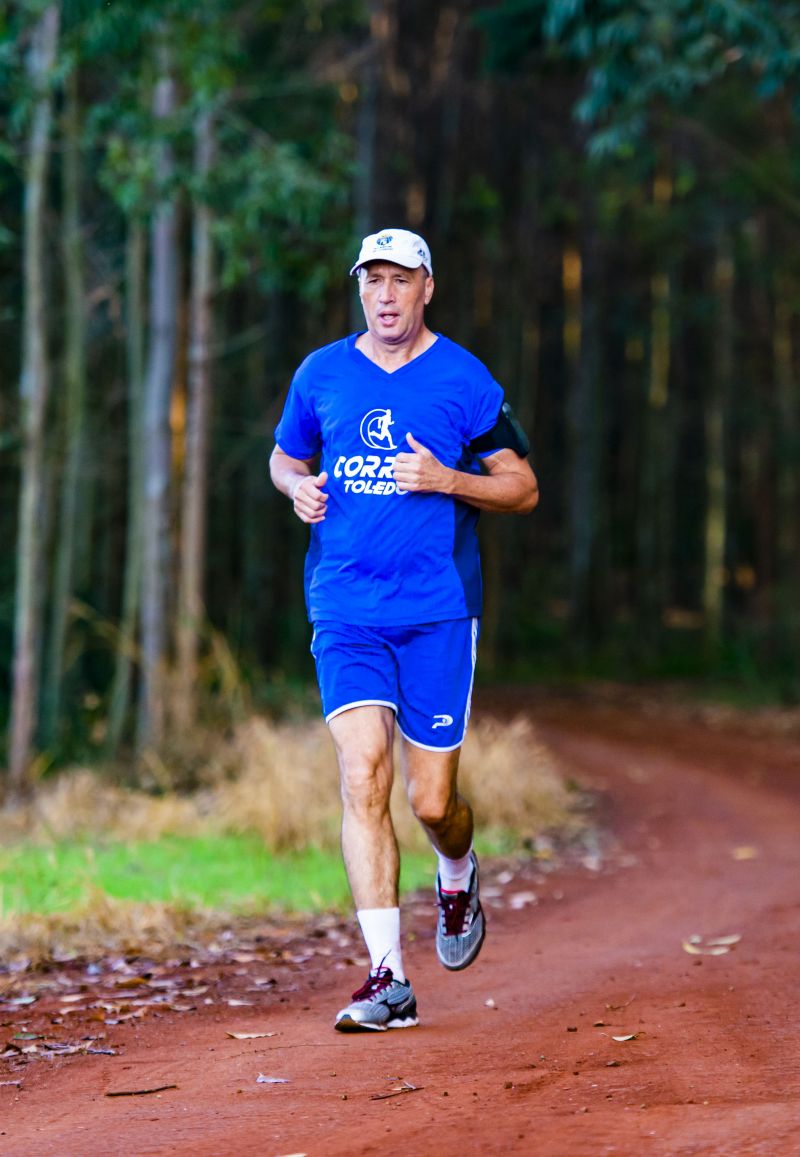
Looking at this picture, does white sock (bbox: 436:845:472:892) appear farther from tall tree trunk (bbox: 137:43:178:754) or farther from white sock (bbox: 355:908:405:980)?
tall tree trunk (bbox: 137:43:178:754)

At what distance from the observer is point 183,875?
10.4 metres

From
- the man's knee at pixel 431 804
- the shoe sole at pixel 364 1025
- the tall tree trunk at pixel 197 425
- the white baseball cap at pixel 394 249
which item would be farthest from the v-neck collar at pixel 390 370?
the tall tree trunk at pixel 197 425

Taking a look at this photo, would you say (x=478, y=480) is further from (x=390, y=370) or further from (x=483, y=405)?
(x=390, y=370)

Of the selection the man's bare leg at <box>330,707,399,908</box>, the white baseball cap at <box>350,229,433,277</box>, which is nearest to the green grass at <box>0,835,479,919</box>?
the man's bare leg at <box>330,707,399,908</box>

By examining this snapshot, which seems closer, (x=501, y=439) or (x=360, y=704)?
(x=360, y=704)

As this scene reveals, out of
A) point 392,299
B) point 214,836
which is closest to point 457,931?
point 392,299

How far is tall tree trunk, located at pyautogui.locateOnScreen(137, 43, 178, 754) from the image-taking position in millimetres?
16281

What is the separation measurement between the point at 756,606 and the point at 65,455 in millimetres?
21600

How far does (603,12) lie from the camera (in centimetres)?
1580

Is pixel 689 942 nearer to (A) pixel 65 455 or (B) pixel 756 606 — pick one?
(A) pixel 65 455

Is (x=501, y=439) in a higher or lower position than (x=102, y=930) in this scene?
higher

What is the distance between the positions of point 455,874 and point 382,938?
77cm

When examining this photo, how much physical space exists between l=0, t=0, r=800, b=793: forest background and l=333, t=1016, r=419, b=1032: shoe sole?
9.12 meters

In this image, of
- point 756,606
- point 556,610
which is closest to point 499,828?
point 756,606
